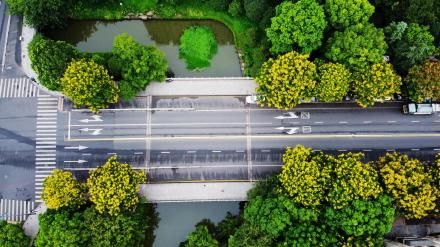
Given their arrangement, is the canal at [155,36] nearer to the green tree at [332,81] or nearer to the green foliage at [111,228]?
the green tree at [332,81]

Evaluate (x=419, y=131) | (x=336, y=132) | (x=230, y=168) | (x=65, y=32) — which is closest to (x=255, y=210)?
(x=230, y=168)

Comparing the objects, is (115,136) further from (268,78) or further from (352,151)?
(352,151)

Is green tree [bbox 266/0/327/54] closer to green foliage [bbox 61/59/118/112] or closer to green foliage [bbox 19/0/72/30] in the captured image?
green foliage [bbox 61/59/118/112]

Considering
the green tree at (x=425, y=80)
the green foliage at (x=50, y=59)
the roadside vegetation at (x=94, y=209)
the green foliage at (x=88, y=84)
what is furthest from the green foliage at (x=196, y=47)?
the green tree at (x=425, y=80)

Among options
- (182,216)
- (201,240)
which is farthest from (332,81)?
(182,216)

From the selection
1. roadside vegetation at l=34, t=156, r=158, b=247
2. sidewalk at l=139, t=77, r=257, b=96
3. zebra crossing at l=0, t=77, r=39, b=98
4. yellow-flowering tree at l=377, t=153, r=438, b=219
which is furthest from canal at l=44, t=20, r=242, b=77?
yellow-flowering tree at l=377, t=153, r=438, b=219
